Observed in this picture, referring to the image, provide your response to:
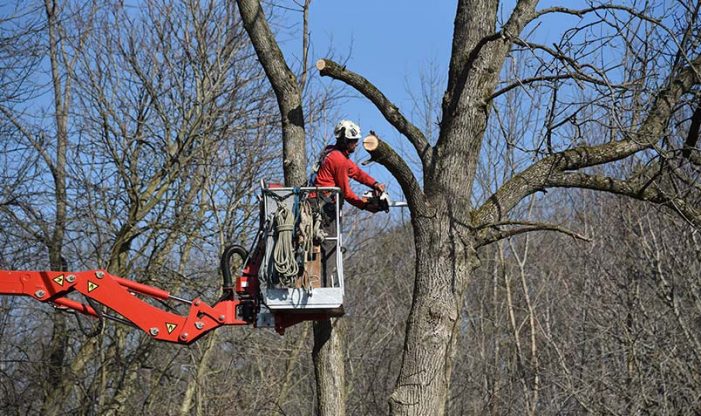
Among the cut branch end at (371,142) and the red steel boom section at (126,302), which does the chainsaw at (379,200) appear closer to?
the cut branch end at (371,142)

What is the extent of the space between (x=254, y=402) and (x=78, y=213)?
364 cm

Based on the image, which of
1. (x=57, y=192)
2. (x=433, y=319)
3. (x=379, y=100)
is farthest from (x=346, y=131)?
(x=57, y=192)

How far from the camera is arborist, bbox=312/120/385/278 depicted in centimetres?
729

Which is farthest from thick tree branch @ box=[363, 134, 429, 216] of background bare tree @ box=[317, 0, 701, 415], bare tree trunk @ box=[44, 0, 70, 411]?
bare tree trunk @ box=[44, 0, 70, 411]

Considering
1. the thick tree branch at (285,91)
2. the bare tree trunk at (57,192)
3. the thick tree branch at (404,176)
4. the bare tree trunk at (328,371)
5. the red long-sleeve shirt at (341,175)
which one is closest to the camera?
the thick tree branch at (404,176)

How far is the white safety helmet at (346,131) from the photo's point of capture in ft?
25.0

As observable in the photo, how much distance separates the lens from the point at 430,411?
22.9 ft

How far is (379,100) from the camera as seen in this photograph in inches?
303

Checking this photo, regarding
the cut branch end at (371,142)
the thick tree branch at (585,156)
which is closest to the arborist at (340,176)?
the cut branch end at (371,142)

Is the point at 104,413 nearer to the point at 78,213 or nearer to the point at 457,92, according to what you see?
the point at 78,213

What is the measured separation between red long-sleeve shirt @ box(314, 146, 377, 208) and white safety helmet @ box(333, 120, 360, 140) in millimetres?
131

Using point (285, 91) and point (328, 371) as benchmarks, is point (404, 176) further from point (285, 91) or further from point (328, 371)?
point (328, 371)

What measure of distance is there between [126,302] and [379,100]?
2.53m

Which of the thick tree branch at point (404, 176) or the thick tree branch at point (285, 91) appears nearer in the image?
the thick tree branch at point (404, 176)
